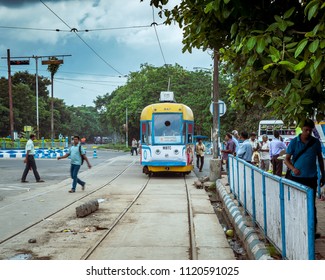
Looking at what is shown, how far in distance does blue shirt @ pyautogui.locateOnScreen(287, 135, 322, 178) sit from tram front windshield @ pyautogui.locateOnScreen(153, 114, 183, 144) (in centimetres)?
1018

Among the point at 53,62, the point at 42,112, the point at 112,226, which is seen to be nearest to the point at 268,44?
the point at 53,62

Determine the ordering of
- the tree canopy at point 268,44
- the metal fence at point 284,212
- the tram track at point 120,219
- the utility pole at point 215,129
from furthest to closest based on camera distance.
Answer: the utility pole at point 215,129, the tram track at point 120,219, the metal fence at point 284,212, the tree canopy at point 268,44

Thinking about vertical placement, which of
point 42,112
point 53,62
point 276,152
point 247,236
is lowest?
point 247,236

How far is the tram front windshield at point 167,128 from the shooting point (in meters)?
16.2

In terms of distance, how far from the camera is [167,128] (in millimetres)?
16328

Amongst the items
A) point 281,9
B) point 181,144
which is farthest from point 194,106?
point 281,9

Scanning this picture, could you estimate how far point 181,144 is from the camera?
16.2 meters

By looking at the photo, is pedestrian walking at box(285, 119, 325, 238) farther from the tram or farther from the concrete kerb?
the tram

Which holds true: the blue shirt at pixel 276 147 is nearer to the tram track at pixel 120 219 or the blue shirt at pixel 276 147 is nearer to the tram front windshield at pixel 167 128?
the tram track at pixel 120 219

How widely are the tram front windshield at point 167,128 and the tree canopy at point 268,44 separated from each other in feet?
36.8

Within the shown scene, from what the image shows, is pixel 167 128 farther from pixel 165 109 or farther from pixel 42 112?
pixel 42 112

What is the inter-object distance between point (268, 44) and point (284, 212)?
2.05 meters

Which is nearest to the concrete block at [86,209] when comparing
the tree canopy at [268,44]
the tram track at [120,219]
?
the tram track at [120,219]

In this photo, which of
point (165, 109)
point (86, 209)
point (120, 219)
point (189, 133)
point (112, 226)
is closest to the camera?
point (112, 226)
